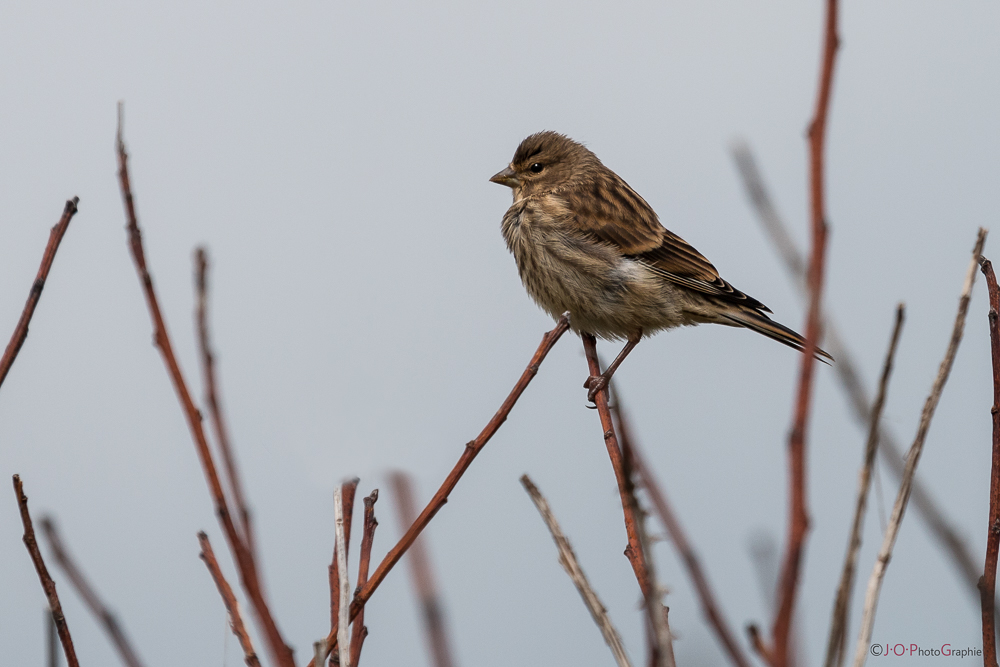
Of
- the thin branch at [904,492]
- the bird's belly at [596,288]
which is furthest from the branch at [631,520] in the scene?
the bird's belly at [596,288]

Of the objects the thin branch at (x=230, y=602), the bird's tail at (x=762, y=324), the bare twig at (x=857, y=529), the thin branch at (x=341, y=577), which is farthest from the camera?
the bird's tail at (x=762, y=324)

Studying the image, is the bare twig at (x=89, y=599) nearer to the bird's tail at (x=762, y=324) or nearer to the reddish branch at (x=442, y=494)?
the reddish branch at (x=442, y=494)

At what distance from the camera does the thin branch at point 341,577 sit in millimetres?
1458

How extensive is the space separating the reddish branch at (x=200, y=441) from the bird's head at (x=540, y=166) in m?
4.73

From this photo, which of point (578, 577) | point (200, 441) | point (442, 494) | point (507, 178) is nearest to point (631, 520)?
point (442, 494)

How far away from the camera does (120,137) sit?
1.50m

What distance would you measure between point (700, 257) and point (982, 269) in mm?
3346

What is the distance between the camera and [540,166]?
244 inches

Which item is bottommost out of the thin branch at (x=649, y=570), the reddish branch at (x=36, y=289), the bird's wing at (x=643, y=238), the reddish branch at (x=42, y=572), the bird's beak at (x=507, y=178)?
the thin branch at (x=649, y=570)

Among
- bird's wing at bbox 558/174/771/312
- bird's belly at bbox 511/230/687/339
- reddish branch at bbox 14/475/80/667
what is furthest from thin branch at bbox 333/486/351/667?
bird's wing at bbox 558/174/771/312

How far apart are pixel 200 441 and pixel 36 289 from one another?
28.0 inches

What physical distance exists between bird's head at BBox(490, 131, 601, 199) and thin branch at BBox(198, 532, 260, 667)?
180 inches

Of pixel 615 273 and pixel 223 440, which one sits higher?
pixel 615 273

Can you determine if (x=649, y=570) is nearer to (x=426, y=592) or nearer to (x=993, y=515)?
(x=426, y=592)
